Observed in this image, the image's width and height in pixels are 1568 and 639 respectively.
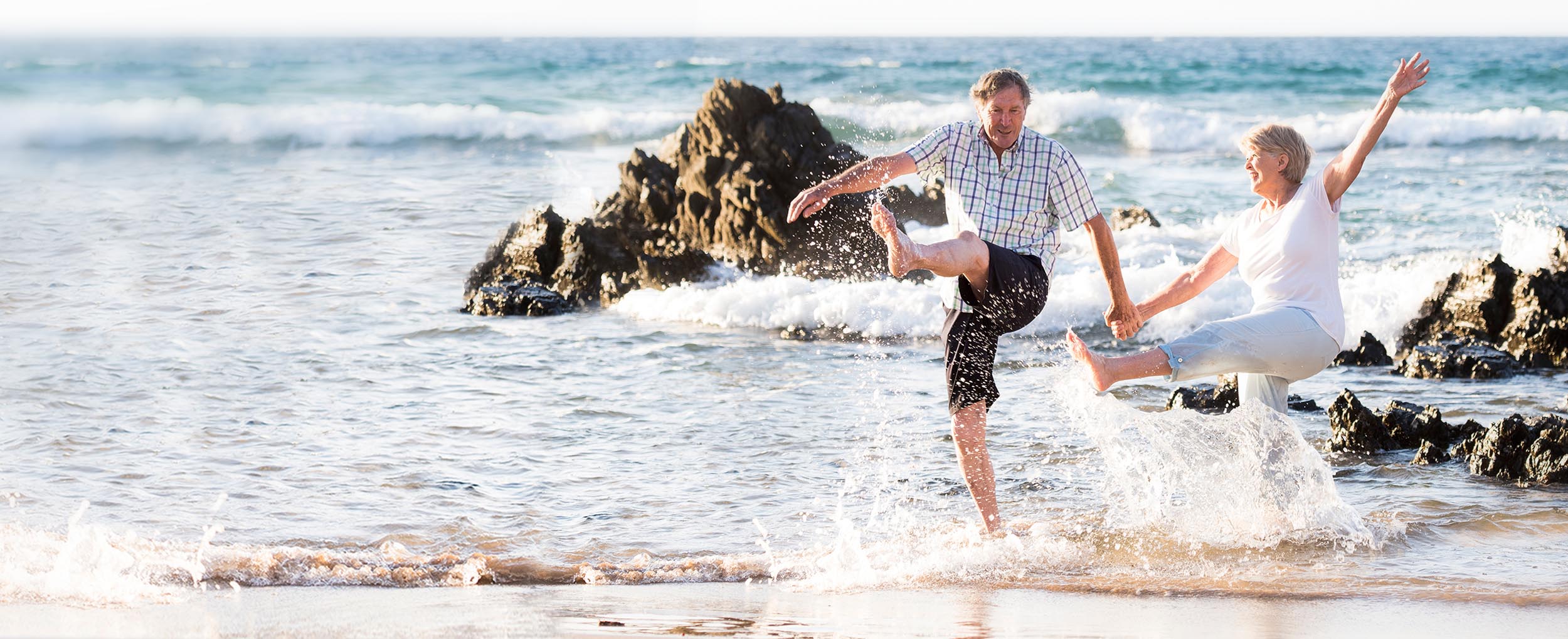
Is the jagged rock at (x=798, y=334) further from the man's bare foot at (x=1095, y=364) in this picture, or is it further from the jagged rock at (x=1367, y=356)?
the man's bare foot at (x=1095, y=364)

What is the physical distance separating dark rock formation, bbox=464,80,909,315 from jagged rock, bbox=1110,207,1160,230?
399 cm

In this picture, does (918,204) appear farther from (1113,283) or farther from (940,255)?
(940,255)

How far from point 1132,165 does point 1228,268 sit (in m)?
20.6

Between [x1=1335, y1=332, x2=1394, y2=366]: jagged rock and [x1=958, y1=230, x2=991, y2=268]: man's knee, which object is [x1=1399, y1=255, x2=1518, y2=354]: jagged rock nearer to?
[x1=1335, y1=332, x2=1394, y2=366]: jagged rock

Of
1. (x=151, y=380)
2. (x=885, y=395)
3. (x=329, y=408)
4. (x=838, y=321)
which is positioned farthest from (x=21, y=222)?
(x=885, y=395)

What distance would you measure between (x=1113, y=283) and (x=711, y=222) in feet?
28.2

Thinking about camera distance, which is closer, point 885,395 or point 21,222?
point 885,395

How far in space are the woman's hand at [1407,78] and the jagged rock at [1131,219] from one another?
1097cm

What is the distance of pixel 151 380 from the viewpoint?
27.9 ft

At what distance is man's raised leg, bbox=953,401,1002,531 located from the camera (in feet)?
17.3

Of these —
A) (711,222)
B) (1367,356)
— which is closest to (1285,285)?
(1367,356)

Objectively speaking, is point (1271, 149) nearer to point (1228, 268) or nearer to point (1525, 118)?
point (1228, 268)

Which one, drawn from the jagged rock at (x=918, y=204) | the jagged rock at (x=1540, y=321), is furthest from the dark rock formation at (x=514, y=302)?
the jagged rock at (x=1540, y=321)

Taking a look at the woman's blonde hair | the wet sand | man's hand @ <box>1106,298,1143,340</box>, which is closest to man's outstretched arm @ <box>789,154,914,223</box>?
man's hand @ <box>1106,298,1143,340</box>
